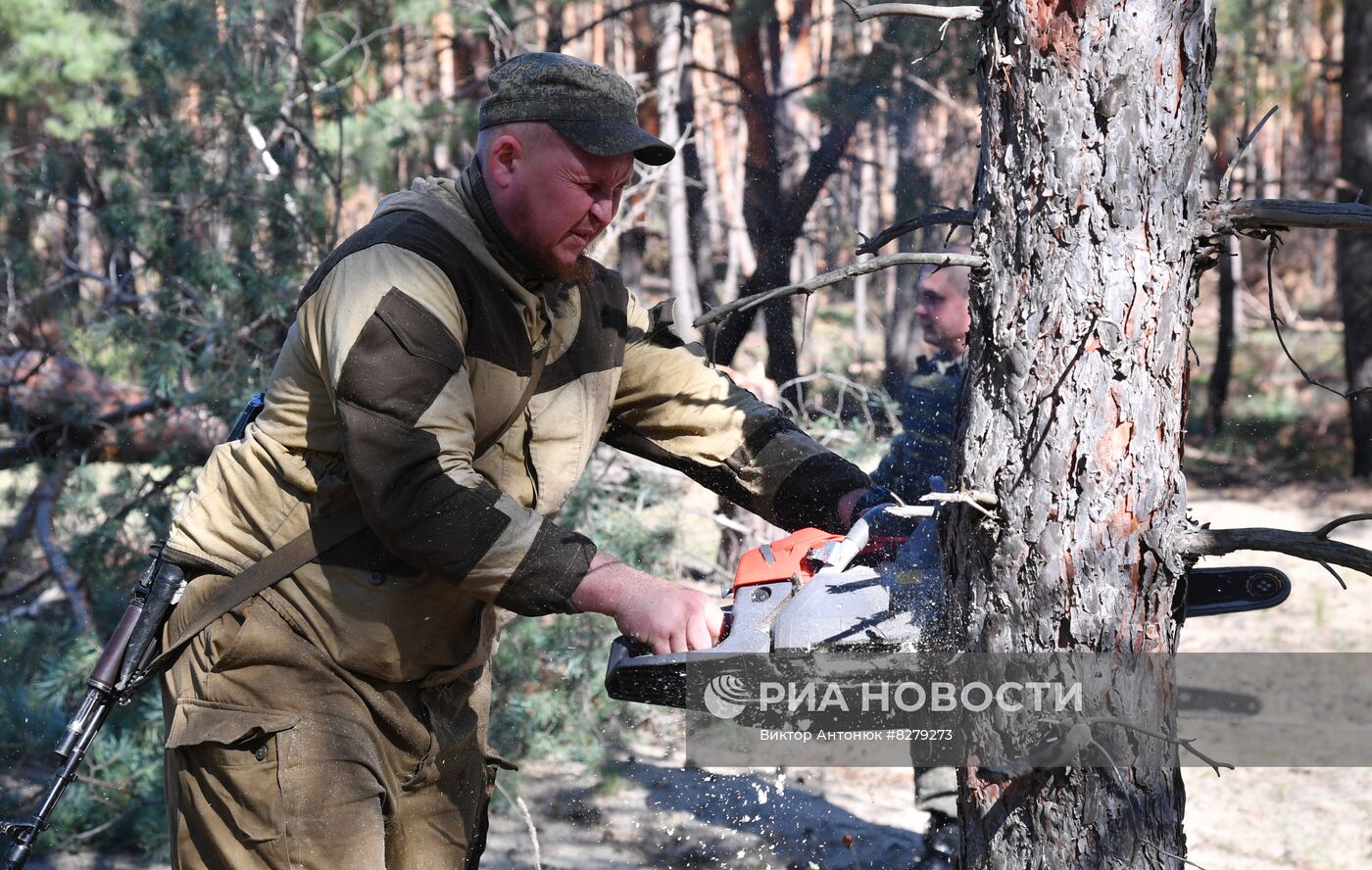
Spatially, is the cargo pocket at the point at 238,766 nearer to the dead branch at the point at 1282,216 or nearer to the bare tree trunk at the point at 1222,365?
the dead branch at the point at 1282,216

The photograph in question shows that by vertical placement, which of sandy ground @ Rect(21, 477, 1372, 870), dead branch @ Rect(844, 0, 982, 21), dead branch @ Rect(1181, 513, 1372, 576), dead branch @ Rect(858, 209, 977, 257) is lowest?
sandy ground @ Rect(21, 477, 1372, 870)

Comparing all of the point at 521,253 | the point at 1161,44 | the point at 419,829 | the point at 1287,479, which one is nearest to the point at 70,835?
the point at 419,829

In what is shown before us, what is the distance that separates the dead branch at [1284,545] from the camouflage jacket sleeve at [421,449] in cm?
102

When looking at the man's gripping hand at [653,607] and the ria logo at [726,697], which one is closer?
the man's gripping hand at [653,607]

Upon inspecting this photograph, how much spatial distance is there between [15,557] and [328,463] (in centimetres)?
398

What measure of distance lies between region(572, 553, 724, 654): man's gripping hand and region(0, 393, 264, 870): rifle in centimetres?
97

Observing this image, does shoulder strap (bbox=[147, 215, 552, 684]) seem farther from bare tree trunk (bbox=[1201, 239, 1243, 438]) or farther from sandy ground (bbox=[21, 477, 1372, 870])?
bare tree trunk (bbox=[1201, 239, 1243, 438])

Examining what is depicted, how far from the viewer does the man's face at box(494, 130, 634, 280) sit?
2303mm

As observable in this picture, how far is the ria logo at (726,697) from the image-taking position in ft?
7.25

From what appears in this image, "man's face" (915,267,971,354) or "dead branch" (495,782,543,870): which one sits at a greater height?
"man's face" (915,267,971,354)

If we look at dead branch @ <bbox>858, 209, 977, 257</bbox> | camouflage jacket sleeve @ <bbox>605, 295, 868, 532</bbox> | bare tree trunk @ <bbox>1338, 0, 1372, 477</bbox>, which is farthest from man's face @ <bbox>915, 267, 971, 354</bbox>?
bare tree trunk @ <bbox>1338, 0, 1372, 477</bbox>

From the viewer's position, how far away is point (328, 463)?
2.36 metres

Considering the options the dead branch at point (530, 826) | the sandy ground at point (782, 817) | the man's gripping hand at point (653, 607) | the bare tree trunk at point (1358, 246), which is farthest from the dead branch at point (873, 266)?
the bare tree trunk at point (1358, 246)

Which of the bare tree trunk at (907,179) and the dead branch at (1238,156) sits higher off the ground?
the bare tree trunk at (907,179)
